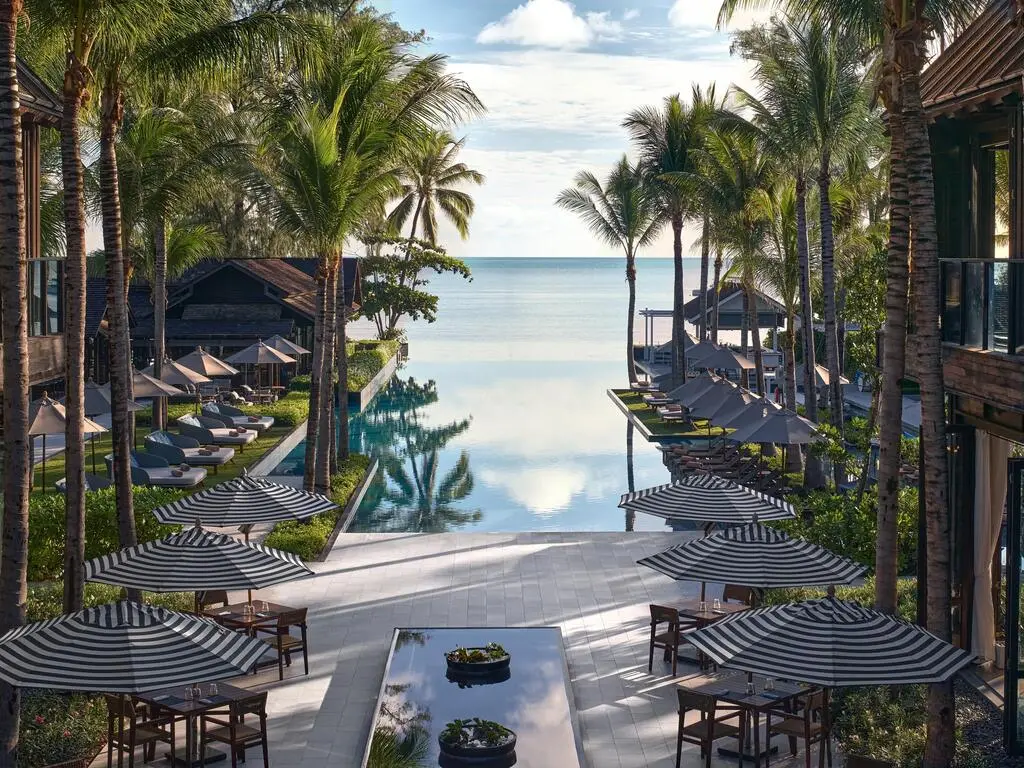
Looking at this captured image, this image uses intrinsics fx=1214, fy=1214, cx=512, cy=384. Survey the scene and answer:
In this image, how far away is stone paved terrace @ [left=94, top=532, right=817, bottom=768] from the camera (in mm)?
12156

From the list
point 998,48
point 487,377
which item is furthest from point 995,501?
point 487,377

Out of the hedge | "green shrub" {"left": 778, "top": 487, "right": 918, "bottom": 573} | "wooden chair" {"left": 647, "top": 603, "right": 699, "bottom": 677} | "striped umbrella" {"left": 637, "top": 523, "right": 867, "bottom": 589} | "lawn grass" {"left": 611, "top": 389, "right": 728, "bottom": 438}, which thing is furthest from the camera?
"lawn grass" {"left": 611, "top": 389, "right": 728, "bottom": 438}

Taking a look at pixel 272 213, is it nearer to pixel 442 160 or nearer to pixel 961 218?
pixel 961 218

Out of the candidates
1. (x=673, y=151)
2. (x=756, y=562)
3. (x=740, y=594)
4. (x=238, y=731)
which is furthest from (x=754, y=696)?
(x=673, y=151)

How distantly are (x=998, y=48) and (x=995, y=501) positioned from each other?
16.3ft

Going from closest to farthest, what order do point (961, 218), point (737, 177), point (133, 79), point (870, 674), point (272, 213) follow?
1. point (870, 674)
2. point (961, 218)
3. point (133, 79)
4. point (272, 213)
5. point (737, 177)

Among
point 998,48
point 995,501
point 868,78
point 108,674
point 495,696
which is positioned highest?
point 868,78

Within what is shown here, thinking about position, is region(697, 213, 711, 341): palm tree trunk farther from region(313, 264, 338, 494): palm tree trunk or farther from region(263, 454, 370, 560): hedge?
region(263, 454, 370, 560): hedge

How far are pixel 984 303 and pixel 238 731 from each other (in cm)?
815

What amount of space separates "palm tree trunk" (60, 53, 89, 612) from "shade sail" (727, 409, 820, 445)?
499 inches

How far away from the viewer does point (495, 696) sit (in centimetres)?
1327

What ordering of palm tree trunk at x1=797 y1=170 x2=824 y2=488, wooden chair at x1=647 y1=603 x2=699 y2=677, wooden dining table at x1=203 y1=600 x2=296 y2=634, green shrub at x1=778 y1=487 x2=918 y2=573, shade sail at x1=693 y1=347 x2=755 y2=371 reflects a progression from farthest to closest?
shade sail at x1=693 y1=347 x2=755 y2=371
palm tree trunk at x1=797 y1=170 x2=824 y2=488
green shrub at x1=778 y1=487 x2=918 y2=573
wooden dining table at x1=203 y1=600 x2=296 y2=634
wooden chair at x1=647 y1=603 x2=699 y2=677

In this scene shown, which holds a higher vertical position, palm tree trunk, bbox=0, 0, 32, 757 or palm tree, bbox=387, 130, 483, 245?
palm tree, bbox=387, 130, 483, 245

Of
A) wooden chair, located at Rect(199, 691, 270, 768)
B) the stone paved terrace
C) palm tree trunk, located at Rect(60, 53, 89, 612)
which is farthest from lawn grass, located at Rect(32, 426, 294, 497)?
wooden chair, located at Rect(199, 691, 270, 768)
